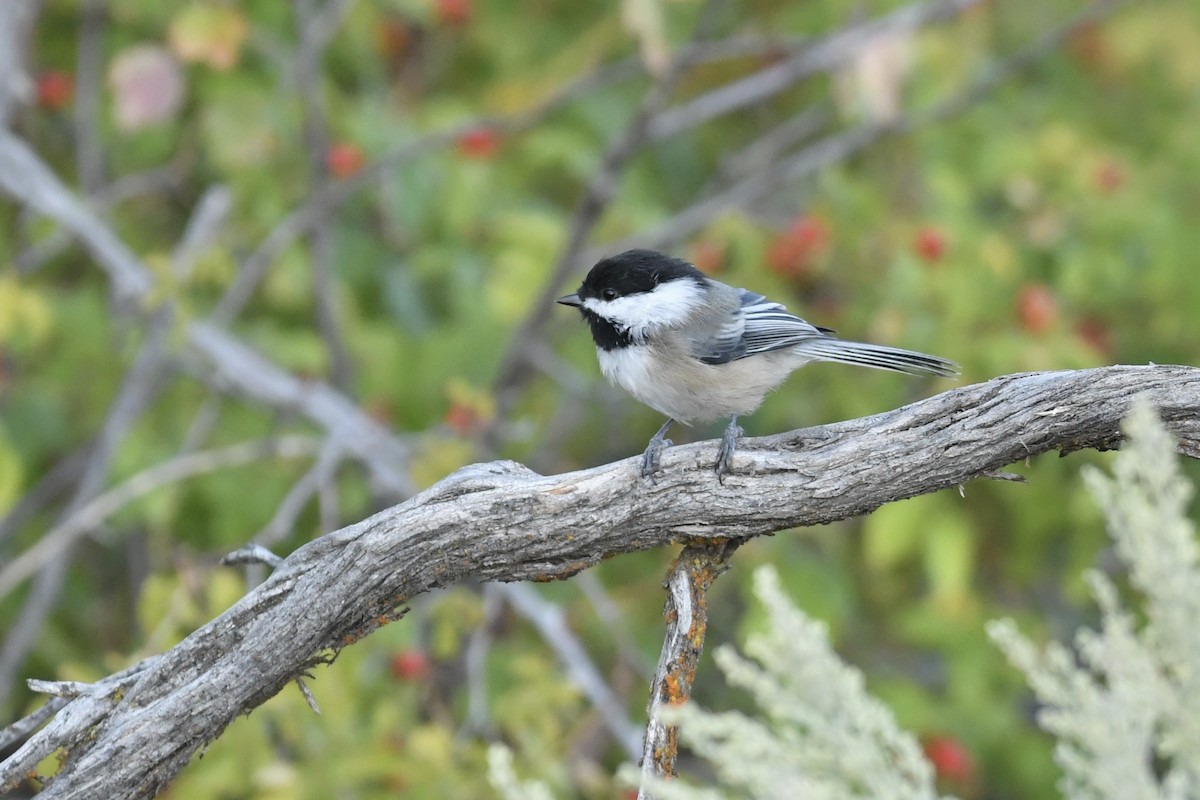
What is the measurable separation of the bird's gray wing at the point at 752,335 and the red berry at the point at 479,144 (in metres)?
1.55

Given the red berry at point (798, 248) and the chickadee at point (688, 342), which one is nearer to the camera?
the chickadee at point (688, 342)

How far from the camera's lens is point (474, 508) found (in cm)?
215

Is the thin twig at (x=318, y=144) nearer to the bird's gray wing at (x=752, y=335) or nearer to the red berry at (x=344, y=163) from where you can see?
the red berry at (x=344, y=163)

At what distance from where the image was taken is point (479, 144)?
4656mm

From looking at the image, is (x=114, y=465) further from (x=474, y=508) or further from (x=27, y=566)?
(x=474, y=508)

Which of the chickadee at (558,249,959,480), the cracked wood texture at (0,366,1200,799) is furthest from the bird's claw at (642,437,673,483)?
the chickadee at (558,249,959,480)

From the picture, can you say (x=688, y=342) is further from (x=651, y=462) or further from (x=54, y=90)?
(x=54, y=90)

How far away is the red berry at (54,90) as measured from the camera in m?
4.86

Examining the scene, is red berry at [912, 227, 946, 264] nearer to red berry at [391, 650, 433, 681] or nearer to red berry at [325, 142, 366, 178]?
red berry at [325, 142, 366, 178]

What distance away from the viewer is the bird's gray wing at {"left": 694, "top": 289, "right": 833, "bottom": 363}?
331 centimetres

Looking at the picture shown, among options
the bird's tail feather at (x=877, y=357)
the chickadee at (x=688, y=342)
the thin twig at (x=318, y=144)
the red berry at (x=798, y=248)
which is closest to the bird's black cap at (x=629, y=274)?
the chickadee at (x=688, y=342)

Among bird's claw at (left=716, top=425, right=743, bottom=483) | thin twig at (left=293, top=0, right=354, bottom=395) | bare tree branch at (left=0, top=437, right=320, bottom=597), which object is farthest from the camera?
thin twig at (left=293, top=0, right=354, bottom=395)

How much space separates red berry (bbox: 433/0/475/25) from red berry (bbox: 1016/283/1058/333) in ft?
7.70

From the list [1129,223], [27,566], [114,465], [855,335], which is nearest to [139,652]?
[27,566]
